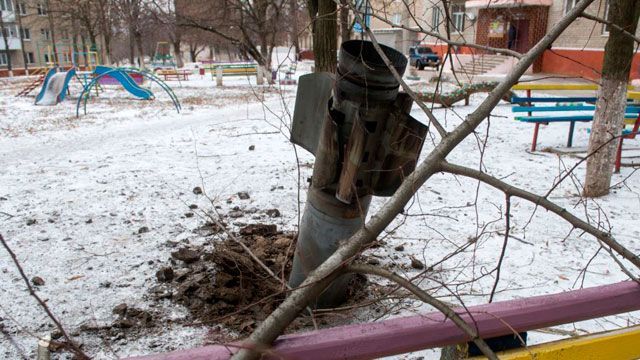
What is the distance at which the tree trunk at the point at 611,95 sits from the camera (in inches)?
163

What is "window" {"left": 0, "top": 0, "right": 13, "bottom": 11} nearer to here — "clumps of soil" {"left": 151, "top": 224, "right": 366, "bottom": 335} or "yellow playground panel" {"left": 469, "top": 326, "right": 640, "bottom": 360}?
"clumps of soil" {"left": 151, "top": 224, "right": 366, "bottom": 335}

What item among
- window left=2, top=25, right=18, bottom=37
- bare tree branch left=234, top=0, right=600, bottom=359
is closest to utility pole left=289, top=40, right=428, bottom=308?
bare tree branch left=234, top=0, right=600, bottom=359

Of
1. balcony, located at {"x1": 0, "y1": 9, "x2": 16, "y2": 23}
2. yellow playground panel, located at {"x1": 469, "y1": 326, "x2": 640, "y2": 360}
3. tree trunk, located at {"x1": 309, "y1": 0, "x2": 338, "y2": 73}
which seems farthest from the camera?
balcony, located at {"x1": 0, "y1": 9, "x2": 16, "y2": 23}

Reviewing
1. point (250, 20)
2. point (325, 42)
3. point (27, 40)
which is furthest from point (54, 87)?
point (27, 40)

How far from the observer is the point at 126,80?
12.8m

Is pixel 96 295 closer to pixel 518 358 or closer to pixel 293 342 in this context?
pixel 293 342

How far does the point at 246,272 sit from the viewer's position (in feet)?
9.94

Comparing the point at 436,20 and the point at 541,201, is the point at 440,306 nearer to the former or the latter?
the point at 541,201

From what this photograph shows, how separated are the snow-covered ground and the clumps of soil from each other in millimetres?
130

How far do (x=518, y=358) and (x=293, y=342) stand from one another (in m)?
0.82

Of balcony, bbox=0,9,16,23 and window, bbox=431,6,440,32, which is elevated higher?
balcony, bbox=0,9,16,23

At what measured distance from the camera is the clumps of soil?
2668 millimetres

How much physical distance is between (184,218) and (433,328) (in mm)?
2977

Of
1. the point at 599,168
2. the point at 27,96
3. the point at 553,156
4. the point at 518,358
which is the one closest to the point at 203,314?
the point at 518,358
